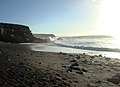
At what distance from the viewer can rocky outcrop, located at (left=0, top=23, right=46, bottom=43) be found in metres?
52.6

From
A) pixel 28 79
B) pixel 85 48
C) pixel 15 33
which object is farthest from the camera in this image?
pixel 15 33

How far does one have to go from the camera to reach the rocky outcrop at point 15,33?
2073 inches

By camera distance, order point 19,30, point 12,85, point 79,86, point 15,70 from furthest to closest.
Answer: point 19,30, point 15,70, point 79,86, point 12,85

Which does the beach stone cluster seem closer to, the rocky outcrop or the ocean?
the ocean

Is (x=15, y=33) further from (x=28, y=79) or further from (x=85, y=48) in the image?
(x=28, y=79)

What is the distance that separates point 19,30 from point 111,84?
51.4 metres

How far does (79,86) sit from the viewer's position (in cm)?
869

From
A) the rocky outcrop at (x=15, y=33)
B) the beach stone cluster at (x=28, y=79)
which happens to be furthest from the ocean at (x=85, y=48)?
the beach stone cluster at (x=28, y=79)

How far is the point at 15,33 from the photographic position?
187 feet

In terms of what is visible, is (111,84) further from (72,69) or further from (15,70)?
(15,70)

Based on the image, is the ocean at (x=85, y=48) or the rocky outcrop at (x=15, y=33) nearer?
the ocean at (x=85, y=48)

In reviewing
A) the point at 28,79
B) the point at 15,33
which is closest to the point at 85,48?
the point at 15,33

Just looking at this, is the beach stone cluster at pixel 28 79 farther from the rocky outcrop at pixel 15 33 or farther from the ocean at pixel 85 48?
the rocky outcrop at pixel 15 33

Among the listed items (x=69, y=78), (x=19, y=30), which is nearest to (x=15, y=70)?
(x=69, y=78)
